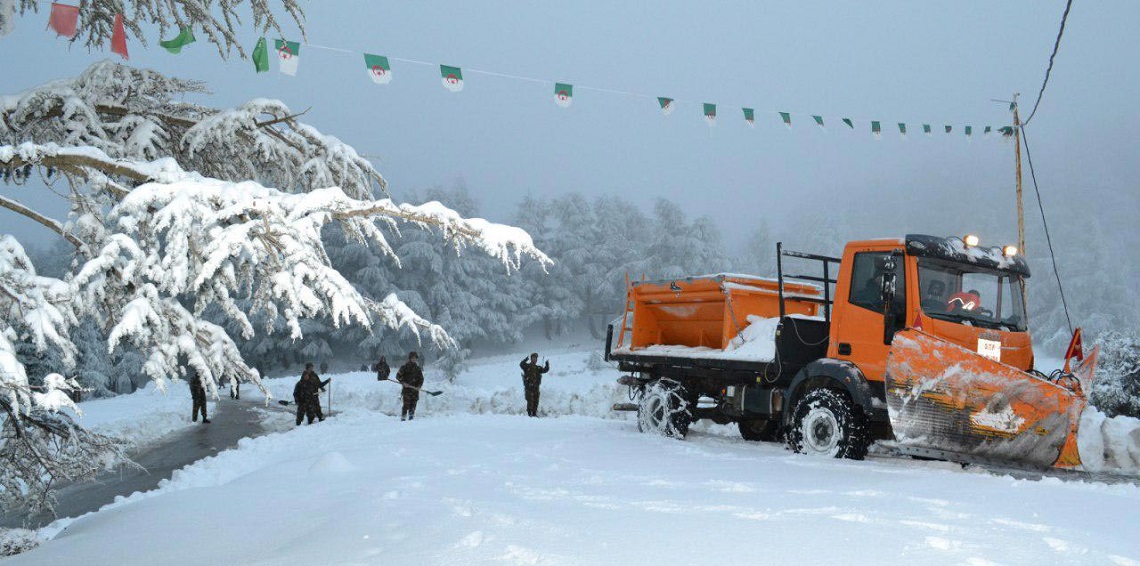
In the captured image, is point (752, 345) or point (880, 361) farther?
point (752, 345)

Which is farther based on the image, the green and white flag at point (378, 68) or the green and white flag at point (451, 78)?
the green and white flag at point (451, 78)

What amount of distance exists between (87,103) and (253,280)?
189cm

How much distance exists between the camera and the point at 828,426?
9.38 m

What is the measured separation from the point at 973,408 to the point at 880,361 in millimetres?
1207

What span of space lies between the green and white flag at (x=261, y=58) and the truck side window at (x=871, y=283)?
22.3 ft

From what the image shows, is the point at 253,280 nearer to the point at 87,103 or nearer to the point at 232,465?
the point at 87,103

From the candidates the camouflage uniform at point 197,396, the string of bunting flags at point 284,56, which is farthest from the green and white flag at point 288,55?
the camouflage uniform at point 197,396

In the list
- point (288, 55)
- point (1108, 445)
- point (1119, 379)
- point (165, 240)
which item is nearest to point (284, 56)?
point (288, 55)

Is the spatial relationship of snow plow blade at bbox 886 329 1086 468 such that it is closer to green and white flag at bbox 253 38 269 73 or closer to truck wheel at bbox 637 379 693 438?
truck wheel at bbox 637 379 693 438

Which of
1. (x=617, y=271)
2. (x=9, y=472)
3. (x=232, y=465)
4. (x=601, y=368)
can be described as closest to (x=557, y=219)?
(x=617, y=271)

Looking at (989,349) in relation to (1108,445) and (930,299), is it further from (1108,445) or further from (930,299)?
(1108,445)

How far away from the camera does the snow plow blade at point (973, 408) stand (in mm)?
7695

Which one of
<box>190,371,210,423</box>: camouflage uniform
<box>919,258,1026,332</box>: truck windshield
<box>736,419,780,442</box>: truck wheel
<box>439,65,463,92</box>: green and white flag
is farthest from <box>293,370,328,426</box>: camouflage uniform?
<box>919,258,1026,332</box>: truck windshield

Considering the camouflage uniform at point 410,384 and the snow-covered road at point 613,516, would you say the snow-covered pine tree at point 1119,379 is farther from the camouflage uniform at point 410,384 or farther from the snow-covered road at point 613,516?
the camouflage uniform at point 410,384
